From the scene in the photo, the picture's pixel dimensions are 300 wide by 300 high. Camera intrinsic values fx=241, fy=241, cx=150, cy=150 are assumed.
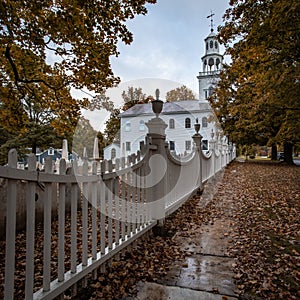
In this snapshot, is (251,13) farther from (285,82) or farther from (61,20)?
(61,20)

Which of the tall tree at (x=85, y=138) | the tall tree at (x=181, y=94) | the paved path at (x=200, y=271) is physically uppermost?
the tall tree at (x=181, y=94)

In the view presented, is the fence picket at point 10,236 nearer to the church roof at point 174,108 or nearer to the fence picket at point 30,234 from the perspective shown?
the fence picket at point 30,234

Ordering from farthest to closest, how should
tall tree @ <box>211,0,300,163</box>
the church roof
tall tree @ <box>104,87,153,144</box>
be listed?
tall tree @ <box>104,87,153,144</box>
the church roof
tall tree @ <box>211,0,300,163</box>

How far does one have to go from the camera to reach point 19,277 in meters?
2.26

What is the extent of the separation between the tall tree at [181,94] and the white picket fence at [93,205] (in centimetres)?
3069

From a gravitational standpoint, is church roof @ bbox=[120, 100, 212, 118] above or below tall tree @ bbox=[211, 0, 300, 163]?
above

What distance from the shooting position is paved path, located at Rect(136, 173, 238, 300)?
196 cm

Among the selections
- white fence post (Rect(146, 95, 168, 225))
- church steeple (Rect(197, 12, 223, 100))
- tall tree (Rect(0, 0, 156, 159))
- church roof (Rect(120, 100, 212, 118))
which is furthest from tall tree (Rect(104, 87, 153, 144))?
white fence post (Rect(146, 95, 168, 225))

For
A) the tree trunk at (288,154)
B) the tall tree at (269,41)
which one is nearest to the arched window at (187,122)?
the tree trunk at (288,154)

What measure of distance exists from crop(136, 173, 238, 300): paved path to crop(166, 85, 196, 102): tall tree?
31.8 meters

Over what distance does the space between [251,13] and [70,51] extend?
429 cm

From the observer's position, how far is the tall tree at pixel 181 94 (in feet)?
113

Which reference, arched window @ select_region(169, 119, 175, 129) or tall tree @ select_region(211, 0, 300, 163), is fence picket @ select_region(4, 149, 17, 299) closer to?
tall tree @ select_region(211, 0, 300, 163)

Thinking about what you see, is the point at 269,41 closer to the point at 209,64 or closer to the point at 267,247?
the point at 267,247
